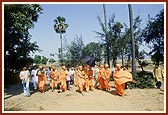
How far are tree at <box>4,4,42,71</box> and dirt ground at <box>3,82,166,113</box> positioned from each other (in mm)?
3045

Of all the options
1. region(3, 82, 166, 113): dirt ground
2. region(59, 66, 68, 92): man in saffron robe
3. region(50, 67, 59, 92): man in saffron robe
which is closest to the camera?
region(3, 82, 166, 113): dirt ground

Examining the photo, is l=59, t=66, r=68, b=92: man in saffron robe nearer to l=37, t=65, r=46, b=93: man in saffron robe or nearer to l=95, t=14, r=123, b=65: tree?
l=37, t=65, r=46, b=93: man in saffron robe

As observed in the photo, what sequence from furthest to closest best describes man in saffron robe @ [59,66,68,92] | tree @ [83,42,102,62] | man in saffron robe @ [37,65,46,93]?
tree @ [83,42,102,62], man in saffron robe @ [37,65,46,93], man in saffron robe @ [59,66,68,92]

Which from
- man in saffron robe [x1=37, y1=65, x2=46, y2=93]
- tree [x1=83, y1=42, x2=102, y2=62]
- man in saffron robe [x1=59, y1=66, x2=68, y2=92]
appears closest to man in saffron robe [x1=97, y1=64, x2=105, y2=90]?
man in saffron robe [x1=59, y1=66, x2=68, y2=92]

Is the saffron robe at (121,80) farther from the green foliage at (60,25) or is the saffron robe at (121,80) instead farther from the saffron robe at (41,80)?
the green foliage at (60,25)

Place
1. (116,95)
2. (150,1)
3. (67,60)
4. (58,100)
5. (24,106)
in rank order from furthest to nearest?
(67,60), (116,95), (58,100), (24,106), (150,1)

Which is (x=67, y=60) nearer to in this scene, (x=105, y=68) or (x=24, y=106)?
(x=105, y=68)

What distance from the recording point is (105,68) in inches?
624

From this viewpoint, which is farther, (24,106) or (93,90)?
(93,90)

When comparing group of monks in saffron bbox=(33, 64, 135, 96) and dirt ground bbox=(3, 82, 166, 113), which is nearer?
dirt ground bbox=(3, 82, 166, 113)

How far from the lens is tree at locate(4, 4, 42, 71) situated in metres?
15.3

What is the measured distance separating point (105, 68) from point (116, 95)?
6.35ft

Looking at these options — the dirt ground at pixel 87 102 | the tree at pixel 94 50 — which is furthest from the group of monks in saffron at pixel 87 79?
the tree at pixel 94 50

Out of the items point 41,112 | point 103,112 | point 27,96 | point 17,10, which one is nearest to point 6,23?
point 17,10
